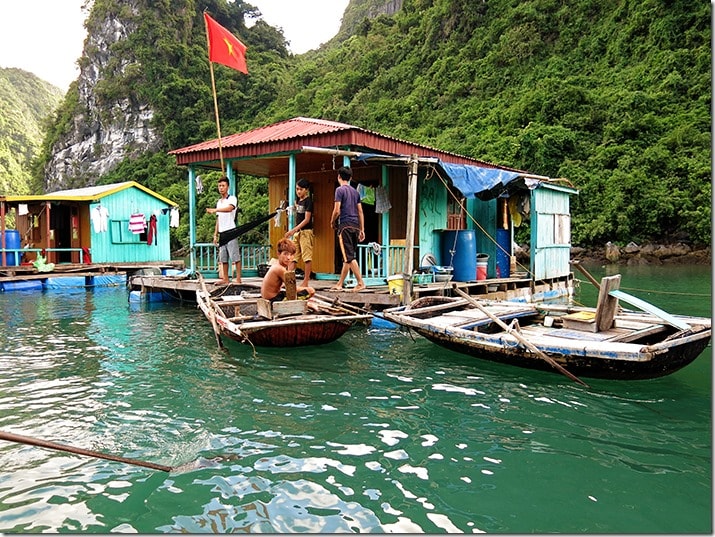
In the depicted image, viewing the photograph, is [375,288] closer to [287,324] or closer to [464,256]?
[464,256]

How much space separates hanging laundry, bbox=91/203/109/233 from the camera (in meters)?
20.5

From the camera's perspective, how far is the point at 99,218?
20.6 m

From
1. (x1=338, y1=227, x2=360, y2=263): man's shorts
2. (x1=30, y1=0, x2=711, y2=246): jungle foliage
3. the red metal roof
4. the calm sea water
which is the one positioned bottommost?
the calm sea water

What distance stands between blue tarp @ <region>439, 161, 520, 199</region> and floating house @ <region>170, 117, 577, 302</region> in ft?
0.07

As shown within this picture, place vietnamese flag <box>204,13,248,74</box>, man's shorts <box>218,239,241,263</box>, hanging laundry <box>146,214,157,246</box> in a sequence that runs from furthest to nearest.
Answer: hanging laundry <box>146,214,157,246</box> → vietnamese flag <box>204,13,248,74</box> → man's shorts <box>218,239,241,263</box>

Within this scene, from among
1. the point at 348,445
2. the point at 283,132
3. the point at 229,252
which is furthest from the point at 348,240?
the point at 348,445

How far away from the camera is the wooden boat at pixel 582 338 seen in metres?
5.54

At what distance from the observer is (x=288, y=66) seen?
200ft

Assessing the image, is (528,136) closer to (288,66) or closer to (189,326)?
(189,326)

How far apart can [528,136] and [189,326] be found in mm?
23798

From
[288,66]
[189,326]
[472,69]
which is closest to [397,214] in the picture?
[189,326]

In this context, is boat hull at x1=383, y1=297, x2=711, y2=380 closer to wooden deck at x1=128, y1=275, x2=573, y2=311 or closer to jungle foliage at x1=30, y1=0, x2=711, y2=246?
wooden deck at x1=128, y1=275, x2=573, y2=311

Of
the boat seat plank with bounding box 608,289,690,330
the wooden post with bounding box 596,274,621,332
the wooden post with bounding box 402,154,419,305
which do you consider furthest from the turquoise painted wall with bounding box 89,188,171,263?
the boat seat plank with bounding box 608,289,690,330

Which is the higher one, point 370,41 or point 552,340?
point 370,41
